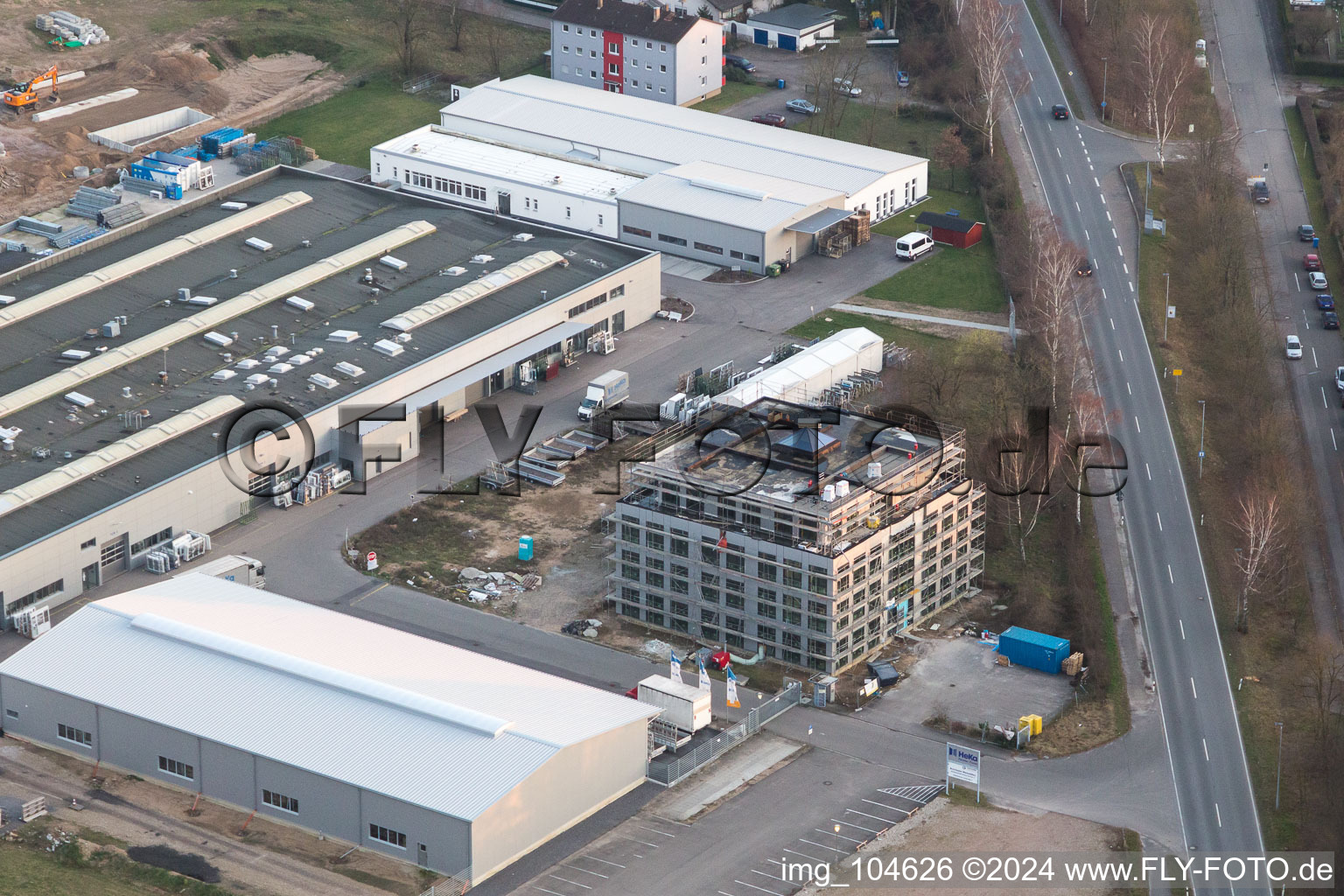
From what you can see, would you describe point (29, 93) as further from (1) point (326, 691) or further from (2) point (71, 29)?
(1) point (326, 691)

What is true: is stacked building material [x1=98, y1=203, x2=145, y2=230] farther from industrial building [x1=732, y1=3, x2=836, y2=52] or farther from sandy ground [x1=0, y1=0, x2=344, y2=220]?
industrial building [x1=732, y1=3, x2=836, y2=52]

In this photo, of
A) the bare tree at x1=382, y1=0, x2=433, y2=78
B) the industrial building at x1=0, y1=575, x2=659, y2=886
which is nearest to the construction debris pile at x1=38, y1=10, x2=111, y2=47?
the bare tree at x1=382, y1=0, x2=433, y2=78

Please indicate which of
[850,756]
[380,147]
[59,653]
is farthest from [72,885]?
[380,147]

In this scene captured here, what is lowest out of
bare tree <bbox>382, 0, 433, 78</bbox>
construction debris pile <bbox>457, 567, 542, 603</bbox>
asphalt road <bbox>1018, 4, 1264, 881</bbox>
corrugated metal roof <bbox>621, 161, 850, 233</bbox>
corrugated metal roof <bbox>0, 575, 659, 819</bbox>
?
construction debris pile <bbox>457, 567, 542, 603</bbox>

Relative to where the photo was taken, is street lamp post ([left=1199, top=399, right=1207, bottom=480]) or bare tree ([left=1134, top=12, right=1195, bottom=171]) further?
bare tree ([left=1134, top=12, right=1195, bottom=171])

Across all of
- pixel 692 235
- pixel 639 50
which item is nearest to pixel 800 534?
pixel 692 235

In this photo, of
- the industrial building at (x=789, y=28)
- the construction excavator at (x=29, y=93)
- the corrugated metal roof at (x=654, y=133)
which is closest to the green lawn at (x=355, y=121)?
the corrugated metal roof at (x=654, y=133)

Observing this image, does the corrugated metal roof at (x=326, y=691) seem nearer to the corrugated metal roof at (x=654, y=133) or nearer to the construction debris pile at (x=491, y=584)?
the construction debris pile at (x=491, y=584)
